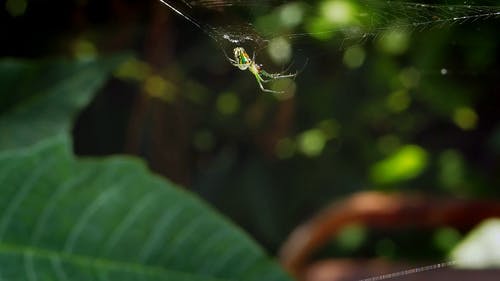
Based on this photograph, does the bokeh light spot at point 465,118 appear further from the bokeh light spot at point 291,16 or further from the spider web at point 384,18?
the spider web at point 384,18

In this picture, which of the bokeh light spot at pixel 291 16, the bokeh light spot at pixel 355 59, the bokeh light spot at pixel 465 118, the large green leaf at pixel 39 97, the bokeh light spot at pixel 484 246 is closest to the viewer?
the large green leaf at pixel 39 97

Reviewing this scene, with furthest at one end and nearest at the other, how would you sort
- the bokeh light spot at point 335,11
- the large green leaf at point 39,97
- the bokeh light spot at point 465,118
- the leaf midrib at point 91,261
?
the bokeh light spot at point 465,118 → the bokeh light spot at point 335,11 → the large green leaf at point 39,97 → the leaf midrib at point 91,261

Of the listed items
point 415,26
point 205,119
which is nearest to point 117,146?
point 205,119

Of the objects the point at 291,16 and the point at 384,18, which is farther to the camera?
the point at 291,16

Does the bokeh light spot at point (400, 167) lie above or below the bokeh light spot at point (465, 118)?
below

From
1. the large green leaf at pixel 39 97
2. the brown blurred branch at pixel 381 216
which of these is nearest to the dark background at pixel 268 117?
the brown blurred branch at pixel 381 216

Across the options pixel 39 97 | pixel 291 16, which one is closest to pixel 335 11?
pixel 291 16

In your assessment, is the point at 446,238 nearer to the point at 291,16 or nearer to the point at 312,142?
the point at 312,142
